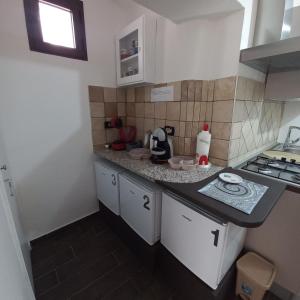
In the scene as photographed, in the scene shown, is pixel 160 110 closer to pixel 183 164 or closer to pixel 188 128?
pixel 188 128

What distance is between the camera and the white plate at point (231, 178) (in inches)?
38.6

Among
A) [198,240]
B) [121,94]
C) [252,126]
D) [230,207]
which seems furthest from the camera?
[121,94]

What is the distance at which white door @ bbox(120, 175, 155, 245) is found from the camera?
114 cm

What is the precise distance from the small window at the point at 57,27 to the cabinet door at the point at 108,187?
1.06 m

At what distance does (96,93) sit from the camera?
5.43ft

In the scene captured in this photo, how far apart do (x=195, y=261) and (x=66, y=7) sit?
2.09 m

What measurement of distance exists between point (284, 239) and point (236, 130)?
744 mm

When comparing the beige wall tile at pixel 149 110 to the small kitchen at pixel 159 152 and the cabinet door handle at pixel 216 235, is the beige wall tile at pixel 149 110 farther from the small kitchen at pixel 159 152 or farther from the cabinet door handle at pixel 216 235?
the cabinet door handle at pixel 216 235

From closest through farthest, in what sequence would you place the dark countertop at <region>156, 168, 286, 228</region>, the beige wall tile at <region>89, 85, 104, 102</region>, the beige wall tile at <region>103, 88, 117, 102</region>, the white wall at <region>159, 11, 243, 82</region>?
the dark countertop at <region>156, 168, 286, 228</region>, the white wall at <region>159, 11, 243, 82</region>, the beige wall tile at <region>89, 85, 104, 102</region>, the beige wall tile at <region>103, 88, 117, 102</region>

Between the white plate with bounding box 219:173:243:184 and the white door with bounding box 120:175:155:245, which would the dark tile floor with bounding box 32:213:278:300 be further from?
the white plate with bounding box 219:173:243:184

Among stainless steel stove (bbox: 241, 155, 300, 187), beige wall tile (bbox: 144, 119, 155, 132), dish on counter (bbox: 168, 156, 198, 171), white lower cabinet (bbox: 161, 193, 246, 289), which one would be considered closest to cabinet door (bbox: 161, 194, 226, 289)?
white lower cabinet (bbox: 161, 193, 246, 289)

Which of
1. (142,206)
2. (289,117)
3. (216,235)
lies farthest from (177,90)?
(289,117)

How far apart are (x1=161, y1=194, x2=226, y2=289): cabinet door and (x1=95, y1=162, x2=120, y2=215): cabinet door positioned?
0.55 m

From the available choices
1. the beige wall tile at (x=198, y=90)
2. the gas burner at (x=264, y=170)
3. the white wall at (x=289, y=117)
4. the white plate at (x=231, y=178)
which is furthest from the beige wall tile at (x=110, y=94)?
the white wall at (x=289, y=117)
